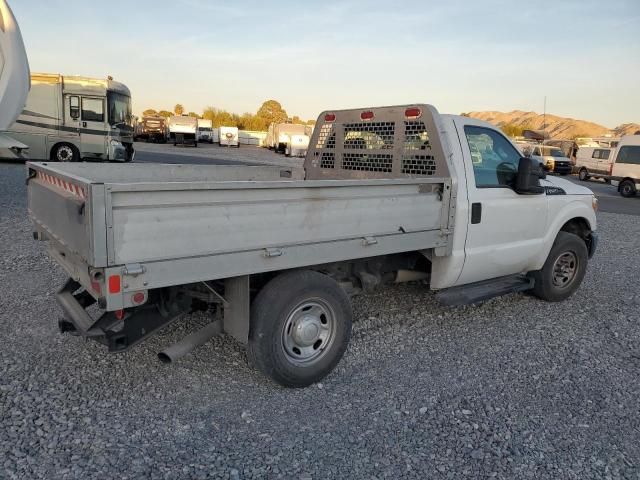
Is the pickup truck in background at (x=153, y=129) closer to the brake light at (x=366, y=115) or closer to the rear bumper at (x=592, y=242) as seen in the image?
the brake light at (x=366, y=115)

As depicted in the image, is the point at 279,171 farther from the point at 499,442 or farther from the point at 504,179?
the point at 499,442

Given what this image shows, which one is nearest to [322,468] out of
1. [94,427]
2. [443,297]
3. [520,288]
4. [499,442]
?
[499,442]

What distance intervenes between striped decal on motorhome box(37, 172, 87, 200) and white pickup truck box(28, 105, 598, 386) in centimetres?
2

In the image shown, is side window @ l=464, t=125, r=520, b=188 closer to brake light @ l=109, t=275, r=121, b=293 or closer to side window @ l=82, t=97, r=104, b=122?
brake light @ l=109, t=275, r=121, b=293

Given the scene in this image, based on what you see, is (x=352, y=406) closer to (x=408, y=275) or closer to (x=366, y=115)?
(x=408, y=275)

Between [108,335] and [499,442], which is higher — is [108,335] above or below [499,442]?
above

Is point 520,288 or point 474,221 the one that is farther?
point 520,288

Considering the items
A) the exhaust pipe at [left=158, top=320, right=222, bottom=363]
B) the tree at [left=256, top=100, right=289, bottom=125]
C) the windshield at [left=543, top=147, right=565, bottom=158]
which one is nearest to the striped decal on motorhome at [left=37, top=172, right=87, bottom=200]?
the exhaust pipe at [left=158, top=320, right=222, bottom=363]

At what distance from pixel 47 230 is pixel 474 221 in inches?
140

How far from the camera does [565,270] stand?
6.33m

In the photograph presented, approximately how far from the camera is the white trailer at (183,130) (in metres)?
48.3

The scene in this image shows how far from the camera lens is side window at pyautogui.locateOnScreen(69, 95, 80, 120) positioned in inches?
784

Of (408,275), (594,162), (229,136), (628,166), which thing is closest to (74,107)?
(408,275)

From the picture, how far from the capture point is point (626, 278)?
25.2 feet
